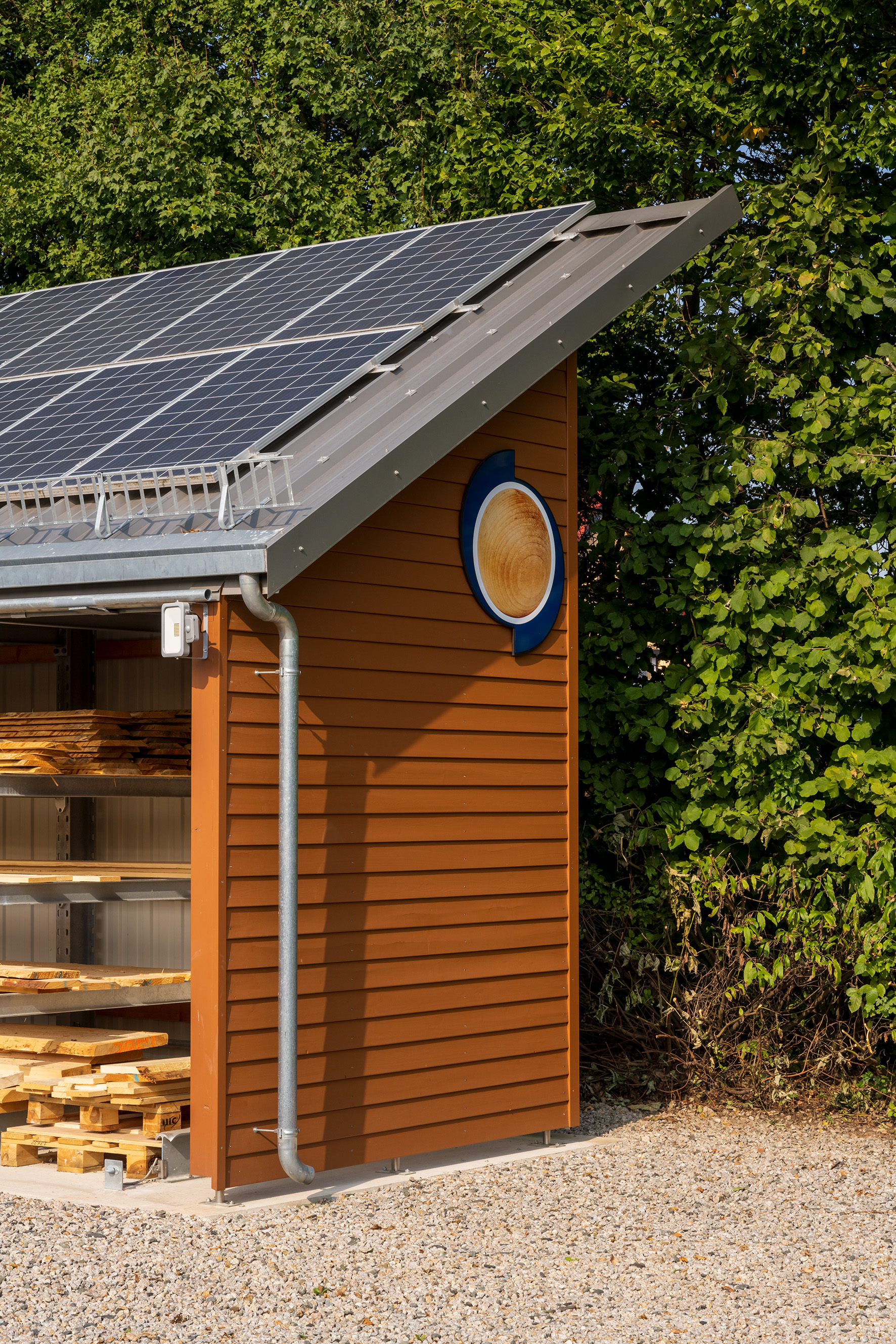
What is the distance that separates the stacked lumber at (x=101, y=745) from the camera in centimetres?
946

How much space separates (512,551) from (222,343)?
88.9 inches

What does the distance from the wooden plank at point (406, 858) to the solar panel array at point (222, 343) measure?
1.89m

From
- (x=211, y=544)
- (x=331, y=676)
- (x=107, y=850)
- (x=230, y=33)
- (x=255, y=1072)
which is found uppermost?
(x=230, y=33)

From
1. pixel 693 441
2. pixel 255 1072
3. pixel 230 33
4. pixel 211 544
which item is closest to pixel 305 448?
pixel 211 544

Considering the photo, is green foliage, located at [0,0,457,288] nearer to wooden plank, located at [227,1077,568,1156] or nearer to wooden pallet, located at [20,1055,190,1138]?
wooden plank, located at [227,1077,568,1156]

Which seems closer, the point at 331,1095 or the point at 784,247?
the point at 331,1095

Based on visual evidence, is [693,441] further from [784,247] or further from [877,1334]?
[877,1334]

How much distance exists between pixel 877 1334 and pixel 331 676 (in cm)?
375

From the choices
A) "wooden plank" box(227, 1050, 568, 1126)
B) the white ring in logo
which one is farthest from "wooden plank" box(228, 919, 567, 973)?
the white ring in logo

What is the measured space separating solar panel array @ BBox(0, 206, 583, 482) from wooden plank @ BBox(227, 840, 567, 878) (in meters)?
1.89

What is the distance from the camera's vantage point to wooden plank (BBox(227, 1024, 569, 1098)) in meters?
7.26

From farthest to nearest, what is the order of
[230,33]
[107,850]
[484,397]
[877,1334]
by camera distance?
[230,33] < [107,850] < [484,397] < [877,1334]

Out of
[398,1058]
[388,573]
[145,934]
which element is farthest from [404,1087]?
[145,934]

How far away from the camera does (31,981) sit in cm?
841
